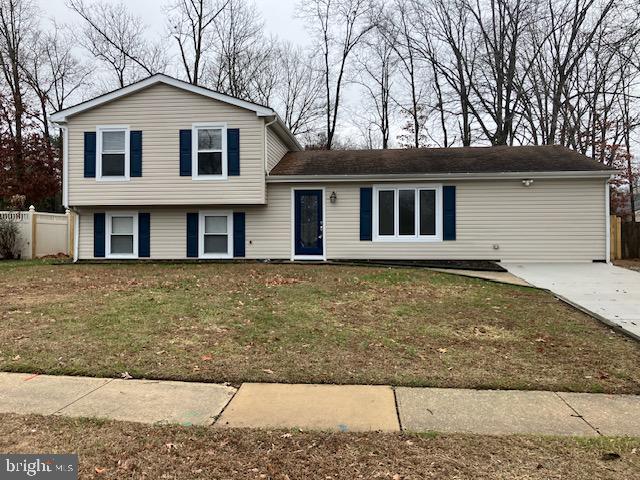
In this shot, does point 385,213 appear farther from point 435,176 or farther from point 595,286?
point 595,286

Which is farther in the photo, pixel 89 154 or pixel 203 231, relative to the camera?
pixel 203 231

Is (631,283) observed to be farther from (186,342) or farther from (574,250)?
(186,342)

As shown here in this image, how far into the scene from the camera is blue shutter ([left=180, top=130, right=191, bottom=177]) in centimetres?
1359

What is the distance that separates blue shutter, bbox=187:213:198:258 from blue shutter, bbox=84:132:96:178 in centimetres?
321

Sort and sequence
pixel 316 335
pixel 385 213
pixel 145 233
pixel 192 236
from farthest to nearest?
pixel 145 233
pixel 192 236
pixel 385 213
pixel 316 335

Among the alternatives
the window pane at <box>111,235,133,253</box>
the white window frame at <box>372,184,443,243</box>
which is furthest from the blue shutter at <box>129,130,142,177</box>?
the white window frame at <box>372,184,443,243</box>

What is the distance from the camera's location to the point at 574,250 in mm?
12922

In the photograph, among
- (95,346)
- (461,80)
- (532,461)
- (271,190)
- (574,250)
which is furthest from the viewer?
(461,80)

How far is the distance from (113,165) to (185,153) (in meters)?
2.37

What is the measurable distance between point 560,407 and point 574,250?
10886 mm

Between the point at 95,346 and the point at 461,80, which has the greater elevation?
the point at 461,80

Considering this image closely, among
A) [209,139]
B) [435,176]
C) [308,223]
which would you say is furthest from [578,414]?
[209,139]

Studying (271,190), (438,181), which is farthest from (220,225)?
(438,181)

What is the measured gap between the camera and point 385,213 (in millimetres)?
13578
